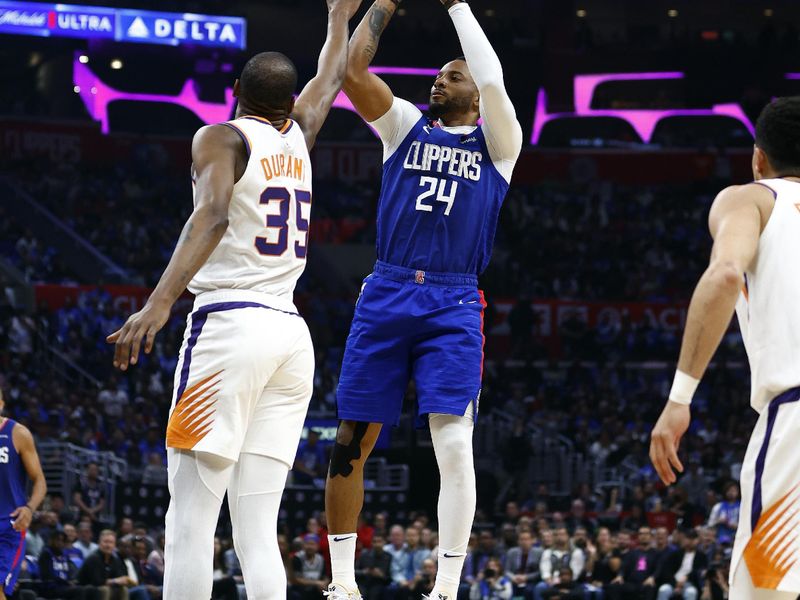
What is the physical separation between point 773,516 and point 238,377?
7.41 ft

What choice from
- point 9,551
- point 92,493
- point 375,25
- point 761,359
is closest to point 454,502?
point 761,359

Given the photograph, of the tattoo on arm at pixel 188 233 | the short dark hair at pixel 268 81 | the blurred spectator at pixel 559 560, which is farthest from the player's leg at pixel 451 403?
the blurred spectator at pixel 559 560

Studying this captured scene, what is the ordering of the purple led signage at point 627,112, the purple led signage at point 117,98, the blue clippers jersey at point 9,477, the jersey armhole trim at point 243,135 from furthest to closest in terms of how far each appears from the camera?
1. the purple led signage at point 117,98
2. the purple led signage at point 627,112
3. the blue clippers jersey at point 9,477
4. the jersey armhole trim at point 243,135

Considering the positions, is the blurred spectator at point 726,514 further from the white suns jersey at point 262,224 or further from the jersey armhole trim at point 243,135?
the jersey armhole trim at point 243,135

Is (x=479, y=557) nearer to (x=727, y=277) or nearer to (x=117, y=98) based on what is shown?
(x=727, y=277)

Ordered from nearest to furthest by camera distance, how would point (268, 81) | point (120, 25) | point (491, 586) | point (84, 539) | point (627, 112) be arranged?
point (268, 81) → point (491, 586) → point (84, 539) → point (120, 25) → point (627, 112)

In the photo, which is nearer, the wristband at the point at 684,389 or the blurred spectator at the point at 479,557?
the wristband at the point at 684,389

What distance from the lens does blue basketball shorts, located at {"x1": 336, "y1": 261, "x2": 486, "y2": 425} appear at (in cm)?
657

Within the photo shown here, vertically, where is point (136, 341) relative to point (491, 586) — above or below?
above

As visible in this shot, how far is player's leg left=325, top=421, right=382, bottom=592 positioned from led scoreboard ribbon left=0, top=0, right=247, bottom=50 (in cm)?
2409

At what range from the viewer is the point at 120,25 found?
1169 inches

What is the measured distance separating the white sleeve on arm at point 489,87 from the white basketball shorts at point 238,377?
1.81 m

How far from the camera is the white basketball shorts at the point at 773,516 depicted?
419 cm

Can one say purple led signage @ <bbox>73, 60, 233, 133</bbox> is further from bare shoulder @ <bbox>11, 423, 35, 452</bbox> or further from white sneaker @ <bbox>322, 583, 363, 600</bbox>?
white sneaker @ <bbox>322, 583, 363, 600</bbox>
